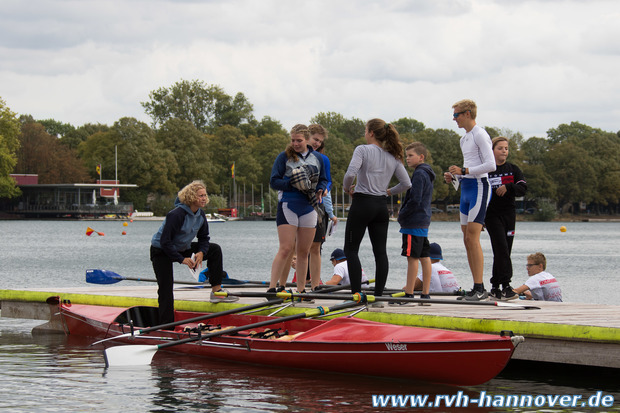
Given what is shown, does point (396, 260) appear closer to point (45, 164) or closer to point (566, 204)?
point (45, 164)

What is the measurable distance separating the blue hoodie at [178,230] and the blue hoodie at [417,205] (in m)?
2.33

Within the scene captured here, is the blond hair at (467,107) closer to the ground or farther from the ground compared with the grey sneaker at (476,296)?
farther from the ground

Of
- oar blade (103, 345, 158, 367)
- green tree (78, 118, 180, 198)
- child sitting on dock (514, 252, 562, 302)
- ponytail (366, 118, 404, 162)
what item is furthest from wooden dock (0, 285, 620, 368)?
green tree (78, 118, 180, 198)

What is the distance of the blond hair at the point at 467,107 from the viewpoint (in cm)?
945

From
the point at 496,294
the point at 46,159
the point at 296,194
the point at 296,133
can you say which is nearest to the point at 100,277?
the point at 296,194

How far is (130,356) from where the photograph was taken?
9.41 meters

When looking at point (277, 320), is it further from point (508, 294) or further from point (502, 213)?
point (502, 213)

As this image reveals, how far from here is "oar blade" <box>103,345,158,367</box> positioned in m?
9.36

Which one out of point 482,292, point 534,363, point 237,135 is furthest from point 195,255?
point 237,135

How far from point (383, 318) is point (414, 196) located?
1477 mm

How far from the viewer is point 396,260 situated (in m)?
42.0

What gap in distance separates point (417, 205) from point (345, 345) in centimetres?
205

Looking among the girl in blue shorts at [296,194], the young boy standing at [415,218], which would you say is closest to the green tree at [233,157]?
the girl in blue shorts at [296,194]

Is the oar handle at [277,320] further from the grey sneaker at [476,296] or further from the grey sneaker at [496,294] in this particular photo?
the grey sneaker at [496,294]
